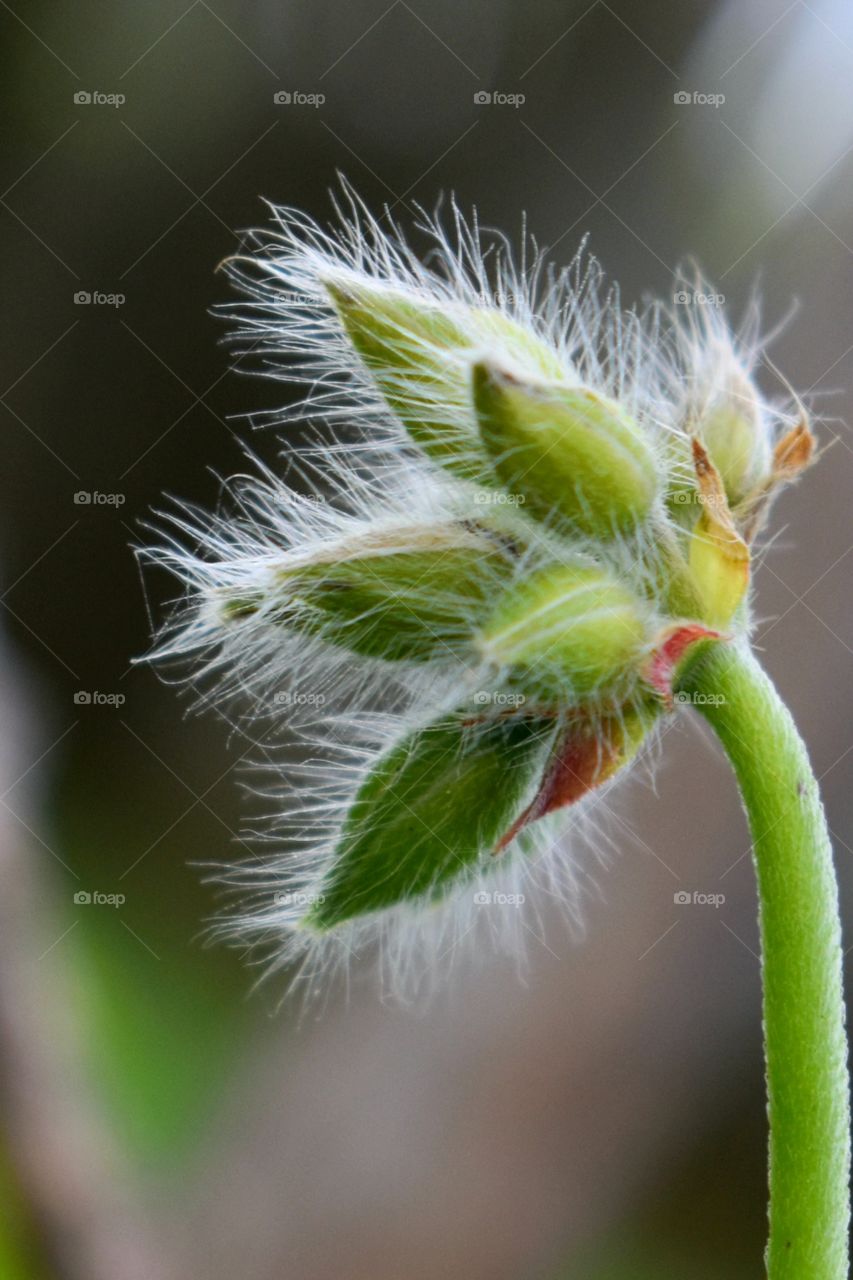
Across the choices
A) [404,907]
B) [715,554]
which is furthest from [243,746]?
[715,554]

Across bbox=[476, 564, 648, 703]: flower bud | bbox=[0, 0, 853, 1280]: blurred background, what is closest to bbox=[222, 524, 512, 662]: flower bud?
bbox=[476, 564, 648, 703]: flower bud

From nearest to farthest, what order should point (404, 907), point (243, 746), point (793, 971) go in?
point (793, 971), point (404, 907), point (243, 746)

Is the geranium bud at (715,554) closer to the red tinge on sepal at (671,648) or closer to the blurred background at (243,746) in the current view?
the red tinge on sepal at (671,648)

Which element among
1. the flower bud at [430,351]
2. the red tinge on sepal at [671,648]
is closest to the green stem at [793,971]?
the red tinge on sepal at [671,648]

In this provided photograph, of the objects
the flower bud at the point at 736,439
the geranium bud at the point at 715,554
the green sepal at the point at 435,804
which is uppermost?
the flower bud at the point at 736,439

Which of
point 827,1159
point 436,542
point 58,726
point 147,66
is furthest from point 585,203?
point 827,1159

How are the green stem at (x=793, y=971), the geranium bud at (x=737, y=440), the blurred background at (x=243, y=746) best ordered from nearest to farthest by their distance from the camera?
the green stem at (x=793, y=971), the geranium bud at (x=737, y=440), the blurred background at (x=243, y=746)

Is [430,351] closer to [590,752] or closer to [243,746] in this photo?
[590,752]

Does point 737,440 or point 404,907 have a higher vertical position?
point 737,440
